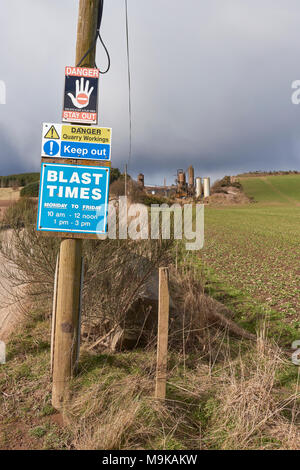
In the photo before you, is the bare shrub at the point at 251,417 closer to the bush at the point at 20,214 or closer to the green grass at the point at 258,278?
the green grass at the point at 258,278

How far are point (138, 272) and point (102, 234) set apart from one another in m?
1.61

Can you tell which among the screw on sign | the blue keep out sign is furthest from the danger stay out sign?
the blue keep out sign

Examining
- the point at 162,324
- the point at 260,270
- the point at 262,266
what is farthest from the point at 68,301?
the point at 262,266

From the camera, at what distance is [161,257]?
541 centimetres

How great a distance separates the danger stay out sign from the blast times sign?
0.38ft

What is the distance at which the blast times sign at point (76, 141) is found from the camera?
3713 millimetres

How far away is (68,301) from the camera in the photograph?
12.2ft

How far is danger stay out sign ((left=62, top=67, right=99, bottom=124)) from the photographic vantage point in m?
3.76

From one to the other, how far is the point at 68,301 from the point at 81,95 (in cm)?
227

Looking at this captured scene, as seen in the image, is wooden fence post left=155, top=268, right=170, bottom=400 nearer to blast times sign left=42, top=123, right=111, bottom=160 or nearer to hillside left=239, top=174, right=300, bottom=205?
blast times sign left=42, top=123, right=111, bottom=160

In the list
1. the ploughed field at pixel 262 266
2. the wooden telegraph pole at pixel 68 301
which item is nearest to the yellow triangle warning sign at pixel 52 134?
the wooden telegraph pole at pixel 68 301
